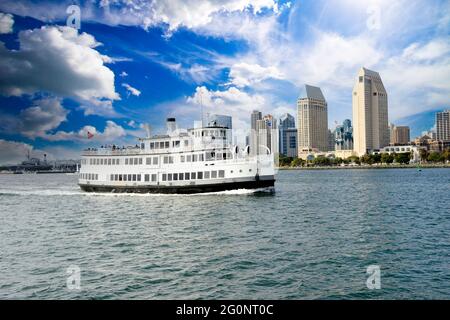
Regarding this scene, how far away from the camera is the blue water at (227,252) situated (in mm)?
10477

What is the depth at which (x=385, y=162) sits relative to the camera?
13538 centimetres

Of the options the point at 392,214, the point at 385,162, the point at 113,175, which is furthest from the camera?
the point at 385,162

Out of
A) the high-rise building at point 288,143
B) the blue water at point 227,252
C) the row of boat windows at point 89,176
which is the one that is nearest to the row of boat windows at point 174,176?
the row of boat windows at point 89,176

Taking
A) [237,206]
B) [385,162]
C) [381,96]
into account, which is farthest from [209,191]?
[381,96]

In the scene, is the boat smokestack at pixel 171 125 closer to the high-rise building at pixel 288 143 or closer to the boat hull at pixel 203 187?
the boat hull at pixel 203 187

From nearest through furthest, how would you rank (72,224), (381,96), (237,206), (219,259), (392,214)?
(219,259), (72,224), (392,214), (237,206), (381,96)

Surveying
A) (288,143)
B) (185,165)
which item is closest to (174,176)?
(185,165)

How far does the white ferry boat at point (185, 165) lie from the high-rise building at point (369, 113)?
4365 inches

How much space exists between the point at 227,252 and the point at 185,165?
23.1 meters

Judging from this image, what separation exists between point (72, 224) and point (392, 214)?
63.0ft

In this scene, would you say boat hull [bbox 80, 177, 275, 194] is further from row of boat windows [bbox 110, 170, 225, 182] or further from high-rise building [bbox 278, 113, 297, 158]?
high-rise building [bbox 278, 113, 297, 158]

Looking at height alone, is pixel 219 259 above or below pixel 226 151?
below
